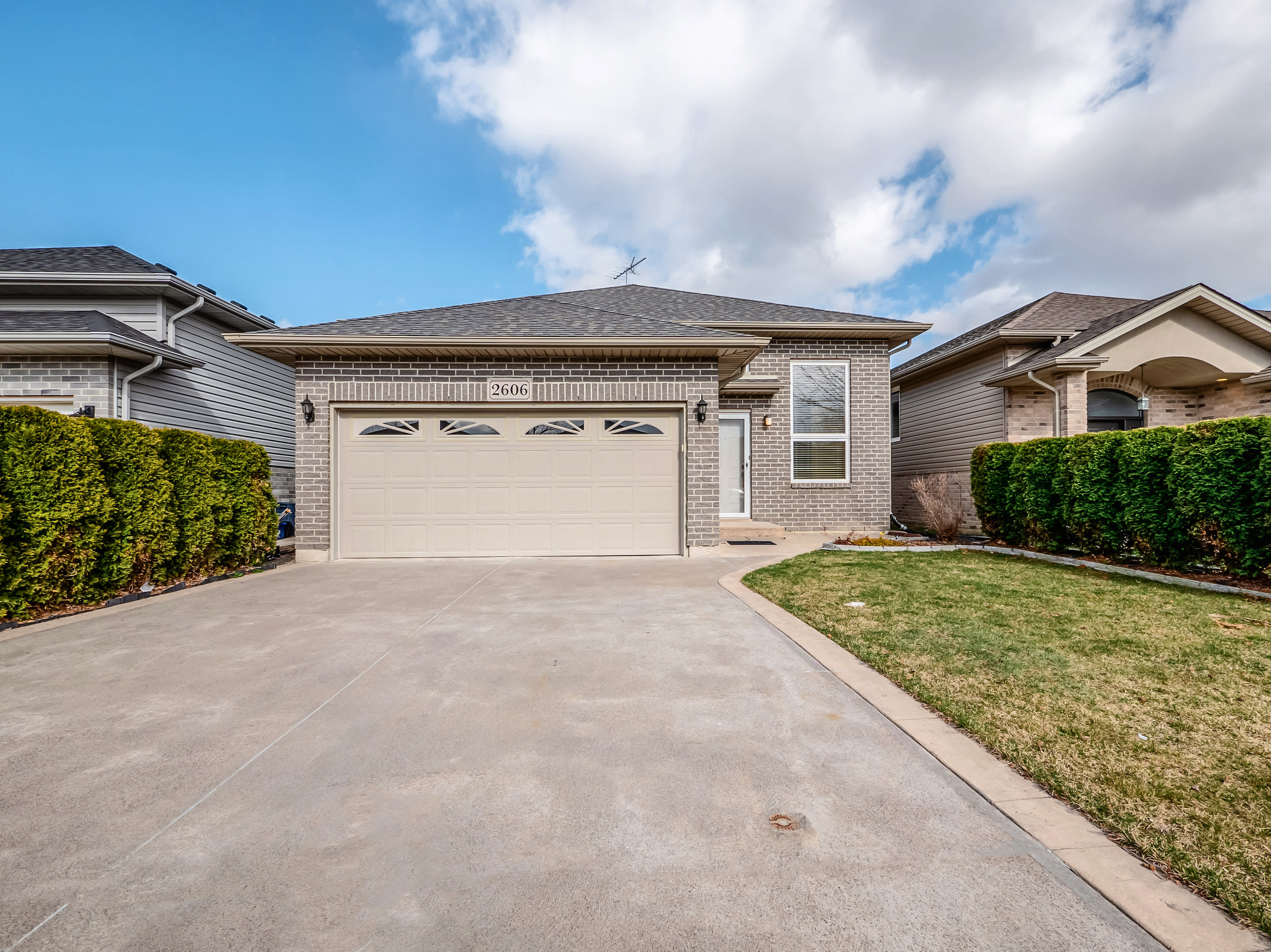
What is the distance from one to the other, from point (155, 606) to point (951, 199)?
983 inches

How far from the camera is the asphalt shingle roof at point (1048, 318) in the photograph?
11859 millimetres

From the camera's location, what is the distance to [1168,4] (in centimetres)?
1088

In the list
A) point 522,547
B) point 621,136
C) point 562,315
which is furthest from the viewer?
point 621,136

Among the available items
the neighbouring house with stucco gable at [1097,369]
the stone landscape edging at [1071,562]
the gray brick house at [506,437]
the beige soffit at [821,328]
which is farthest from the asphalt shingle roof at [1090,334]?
the gray brick house at [506,437]

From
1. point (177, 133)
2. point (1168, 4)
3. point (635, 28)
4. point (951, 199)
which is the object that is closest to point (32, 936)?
point (635, 28)

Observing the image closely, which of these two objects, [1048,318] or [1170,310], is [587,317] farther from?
[1170,310]

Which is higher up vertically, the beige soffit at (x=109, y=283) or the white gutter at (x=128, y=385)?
the beige soffit at (x=109, y=283)

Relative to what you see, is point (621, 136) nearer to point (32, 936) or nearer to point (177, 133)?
point (177, 133)

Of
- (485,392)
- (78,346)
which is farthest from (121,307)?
(485,392)

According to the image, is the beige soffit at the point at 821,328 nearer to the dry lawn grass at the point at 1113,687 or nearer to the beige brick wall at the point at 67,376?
the dry lawn grass at the point at 1113,687

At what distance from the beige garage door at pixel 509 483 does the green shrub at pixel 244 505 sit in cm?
95

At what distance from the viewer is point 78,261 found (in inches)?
424

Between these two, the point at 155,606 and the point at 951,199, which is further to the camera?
the point at 951,199

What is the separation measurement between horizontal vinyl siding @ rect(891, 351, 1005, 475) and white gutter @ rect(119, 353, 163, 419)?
1532 centimetres
